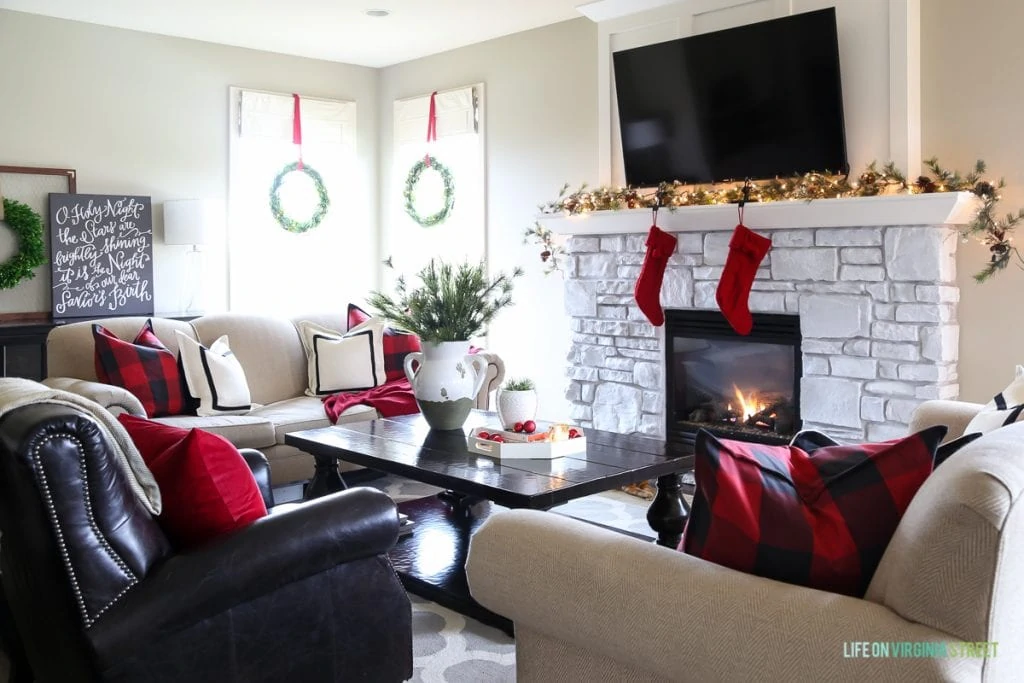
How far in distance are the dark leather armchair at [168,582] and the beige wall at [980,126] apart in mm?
2749

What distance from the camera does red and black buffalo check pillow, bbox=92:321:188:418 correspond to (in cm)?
415

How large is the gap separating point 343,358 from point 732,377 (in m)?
1.98

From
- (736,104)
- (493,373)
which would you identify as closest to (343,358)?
(493,373)

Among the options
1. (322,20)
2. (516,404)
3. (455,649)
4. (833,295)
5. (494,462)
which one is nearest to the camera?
(455,649)

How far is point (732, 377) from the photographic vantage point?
4.62 metres

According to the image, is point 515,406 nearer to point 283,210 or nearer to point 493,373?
point 493,373

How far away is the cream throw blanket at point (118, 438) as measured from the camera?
1.93 meters

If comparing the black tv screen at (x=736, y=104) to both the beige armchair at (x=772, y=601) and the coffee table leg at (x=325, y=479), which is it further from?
the beige armchair at (x=772, y=601)

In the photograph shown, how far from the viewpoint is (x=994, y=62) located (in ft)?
12.3

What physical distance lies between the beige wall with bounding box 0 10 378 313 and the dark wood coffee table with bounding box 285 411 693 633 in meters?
2.82

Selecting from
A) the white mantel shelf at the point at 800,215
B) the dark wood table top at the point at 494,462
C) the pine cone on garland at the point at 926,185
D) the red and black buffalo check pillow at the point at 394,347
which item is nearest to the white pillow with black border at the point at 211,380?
the red and black buffalo check pillow at the point at 394,347

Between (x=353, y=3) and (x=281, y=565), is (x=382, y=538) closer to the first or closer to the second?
(x=281, y=565)

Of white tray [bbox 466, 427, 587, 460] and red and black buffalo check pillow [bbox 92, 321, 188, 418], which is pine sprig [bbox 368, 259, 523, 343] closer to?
white tray [bbox 466, 427, 587, 460]

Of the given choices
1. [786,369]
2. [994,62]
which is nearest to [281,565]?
[786,369]
